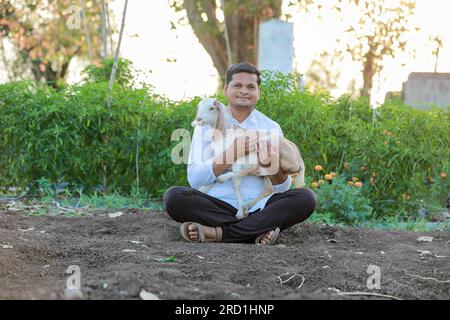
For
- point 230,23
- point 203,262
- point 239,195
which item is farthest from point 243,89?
point 230,23

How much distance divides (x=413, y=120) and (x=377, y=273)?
9.74ft

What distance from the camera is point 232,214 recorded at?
13.4 ft

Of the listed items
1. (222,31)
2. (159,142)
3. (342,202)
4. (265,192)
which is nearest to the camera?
(265,192)

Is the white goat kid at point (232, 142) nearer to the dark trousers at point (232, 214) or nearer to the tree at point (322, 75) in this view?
the dark trousers at point (232, 214)

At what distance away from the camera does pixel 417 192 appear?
5.88 metres

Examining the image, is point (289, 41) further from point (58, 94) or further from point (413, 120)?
point (58, 94)

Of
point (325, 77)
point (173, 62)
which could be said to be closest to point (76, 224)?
point (173, 62)

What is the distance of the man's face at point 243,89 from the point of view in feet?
13.1

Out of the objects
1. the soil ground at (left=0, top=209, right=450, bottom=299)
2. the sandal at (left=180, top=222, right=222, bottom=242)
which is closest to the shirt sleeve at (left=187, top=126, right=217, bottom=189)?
the sandal at (left=180, top=222, right=222, bottom=242)

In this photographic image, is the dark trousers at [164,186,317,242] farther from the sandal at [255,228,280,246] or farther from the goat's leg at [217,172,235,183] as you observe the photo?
the goat's leg at [217,172,235,183]

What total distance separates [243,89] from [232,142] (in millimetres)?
330

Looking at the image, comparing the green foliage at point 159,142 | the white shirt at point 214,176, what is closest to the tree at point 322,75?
the green foliage at point 159,142

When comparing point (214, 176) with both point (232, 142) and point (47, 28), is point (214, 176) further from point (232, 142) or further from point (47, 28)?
point (47, 28)

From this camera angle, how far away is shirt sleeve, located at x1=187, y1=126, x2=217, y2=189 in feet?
Result: 12.7
